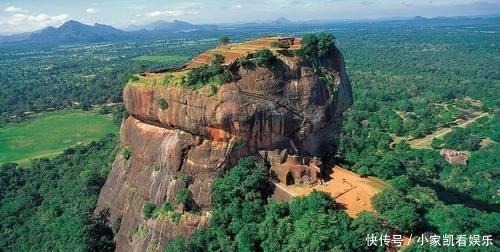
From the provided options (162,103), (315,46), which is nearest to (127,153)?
(162,103)

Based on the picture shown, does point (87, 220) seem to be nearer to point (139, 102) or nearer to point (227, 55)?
point (139, 102)

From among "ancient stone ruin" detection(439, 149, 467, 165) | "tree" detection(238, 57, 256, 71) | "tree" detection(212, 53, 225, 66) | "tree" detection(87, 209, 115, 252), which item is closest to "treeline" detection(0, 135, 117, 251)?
"tree" detection(87, 209, 115, 252)

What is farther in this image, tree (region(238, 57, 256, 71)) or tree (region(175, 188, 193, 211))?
tree (region(238, 57, 256, 71))

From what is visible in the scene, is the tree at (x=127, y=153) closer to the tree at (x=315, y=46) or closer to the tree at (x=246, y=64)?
the tree at (x=246, y=64)

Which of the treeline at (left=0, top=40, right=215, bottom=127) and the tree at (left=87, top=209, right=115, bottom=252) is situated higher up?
the tree at (left=87, top=209, right=115, bottom=252)

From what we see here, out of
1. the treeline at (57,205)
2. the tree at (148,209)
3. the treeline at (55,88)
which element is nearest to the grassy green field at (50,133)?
the treeline at (55,88)

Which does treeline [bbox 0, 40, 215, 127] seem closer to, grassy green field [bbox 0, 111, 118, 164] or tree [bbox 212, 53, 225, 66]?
grassy green field [bbox 0, 111, 118, 164]

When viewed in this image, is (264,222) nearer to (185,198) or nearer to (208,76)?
(185,198)
